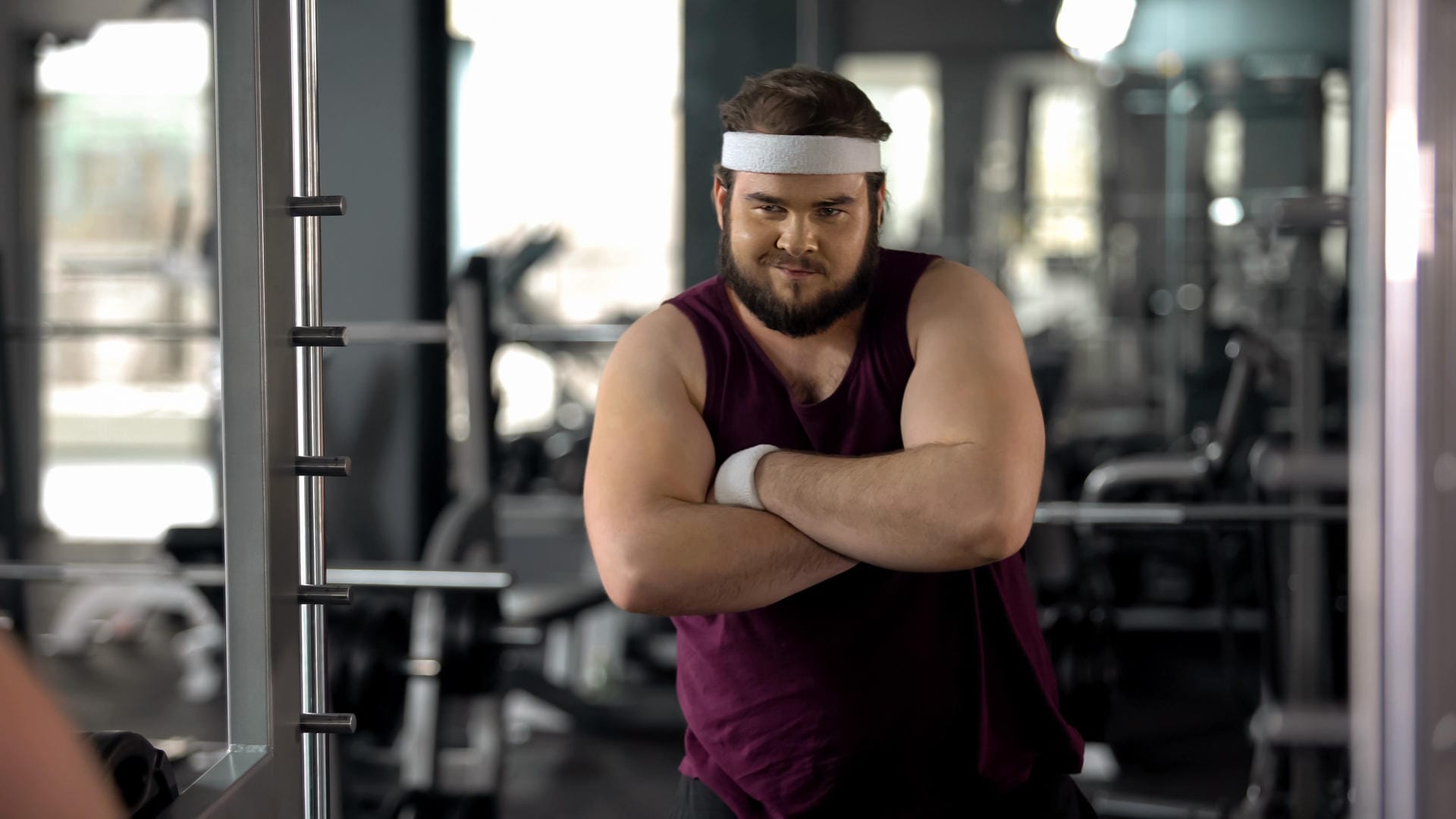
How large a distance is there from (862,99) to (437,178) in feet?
7.87

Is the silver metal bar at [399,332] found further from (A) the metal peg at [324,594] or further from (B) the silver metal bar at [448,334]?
(A) the metal peg at [324,594]

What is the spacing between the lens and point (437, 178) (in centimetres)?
362

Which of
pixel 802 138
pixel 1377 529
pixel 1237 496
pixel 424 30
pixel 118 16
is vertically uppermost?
pixel 118 16

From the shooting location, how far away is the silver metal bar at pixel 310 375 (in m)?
1.25

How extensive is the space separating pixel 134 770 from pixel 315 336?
41cm

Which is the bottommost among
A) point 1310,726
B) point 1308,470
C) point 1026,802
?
point 1310,726

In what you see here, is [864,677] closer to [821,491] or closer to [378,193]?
[821,491]

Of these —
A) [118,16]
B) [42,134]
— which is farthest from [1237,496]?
[42,134]

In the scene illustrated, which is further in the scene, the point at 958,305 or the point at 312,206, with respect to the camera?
the point at 958,305

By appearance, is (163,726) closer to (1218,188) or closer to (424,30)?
(424,30)

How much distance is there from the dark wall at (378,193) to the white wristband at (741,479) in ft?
7.28

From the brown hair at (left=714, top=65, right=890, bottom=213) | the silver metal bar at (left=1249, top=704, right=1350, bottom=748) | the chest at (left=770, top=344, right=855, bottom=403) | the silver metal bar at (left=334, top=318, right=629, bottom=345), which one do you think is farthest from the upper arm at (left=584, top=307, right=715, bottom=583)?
the silver metal bar at (left=1249, top=704, right=1350, bottom=748)

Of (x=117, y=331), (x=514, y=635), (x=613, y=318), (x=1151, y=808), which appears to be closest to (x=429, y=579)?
(x=514, y=635)

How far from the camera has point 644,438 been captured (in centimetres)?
136
